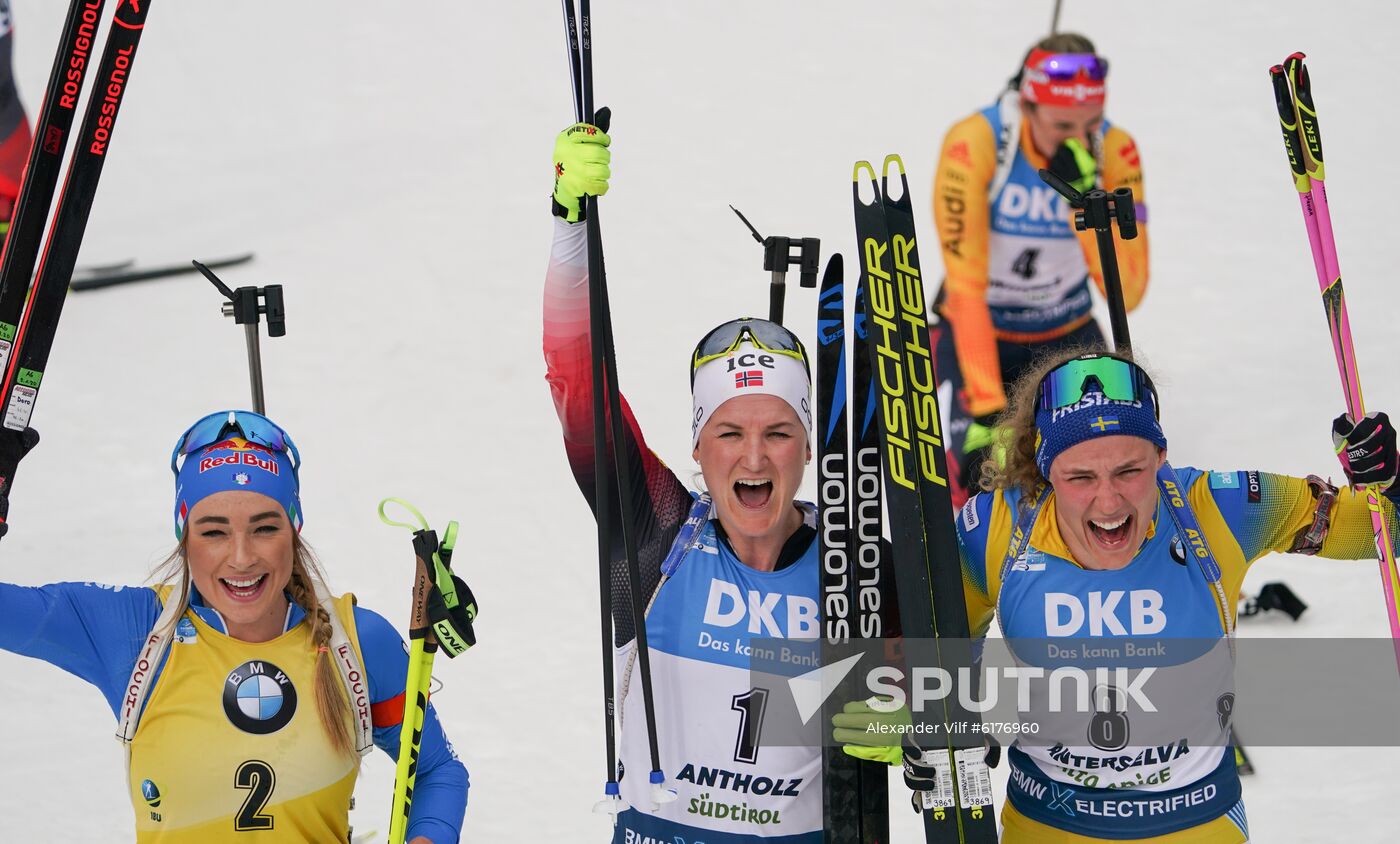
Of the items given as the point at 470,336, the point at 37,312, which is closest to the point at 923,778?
the point at 37,312

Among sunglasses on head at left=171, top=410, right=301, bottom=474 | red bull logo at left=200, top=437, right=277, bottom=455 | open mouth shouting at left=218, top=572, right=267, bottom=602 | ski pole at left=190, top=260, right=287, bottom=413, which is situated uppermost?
ski pole at left=190, top=260, right=287, bottom=413

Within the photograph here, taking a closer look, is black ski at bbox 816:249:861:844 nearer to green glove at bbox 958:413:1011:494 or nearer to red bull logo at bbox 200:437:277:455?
red bull logo at bbox 200:437:277:455

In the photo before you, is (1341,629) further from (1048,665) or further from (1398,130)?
(1398,130)

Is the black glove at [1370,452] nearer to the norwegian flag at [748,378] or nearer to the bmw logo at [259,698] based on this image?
the norwegian flag at [748,378]

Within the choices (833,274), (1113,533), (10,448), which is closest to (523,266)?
(833,274)

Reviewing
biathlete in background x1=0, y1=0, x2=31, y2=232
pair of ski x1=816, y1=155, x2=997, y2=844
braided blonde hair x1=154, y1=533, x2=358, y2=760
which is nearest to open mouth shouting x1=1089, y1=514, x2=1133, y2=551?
pair of ski x1=816, y1=155, x2=997, y2=844

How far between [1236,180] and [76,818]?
328 inches

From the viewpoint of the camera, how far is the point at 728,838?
12.2ft

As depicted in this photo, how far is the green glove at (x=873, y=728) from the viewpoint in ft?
12.0

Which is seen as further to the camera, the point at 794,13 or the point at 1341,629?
the point at 794,13

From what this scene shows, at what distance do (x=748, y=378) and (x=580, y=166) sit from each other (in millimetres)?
561

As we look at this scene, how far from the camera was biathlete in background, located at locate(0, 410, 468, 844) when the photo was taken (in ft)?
11.3

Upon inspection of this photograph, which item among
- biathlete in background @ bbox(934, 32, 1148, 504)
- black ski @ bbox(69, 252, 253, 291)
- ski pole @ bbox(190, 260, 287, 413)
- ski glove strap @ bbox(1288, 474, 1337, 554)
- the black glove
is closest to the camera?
the black glove

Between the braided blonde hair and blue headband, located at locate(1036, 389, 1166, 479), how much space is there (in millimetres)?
1514
